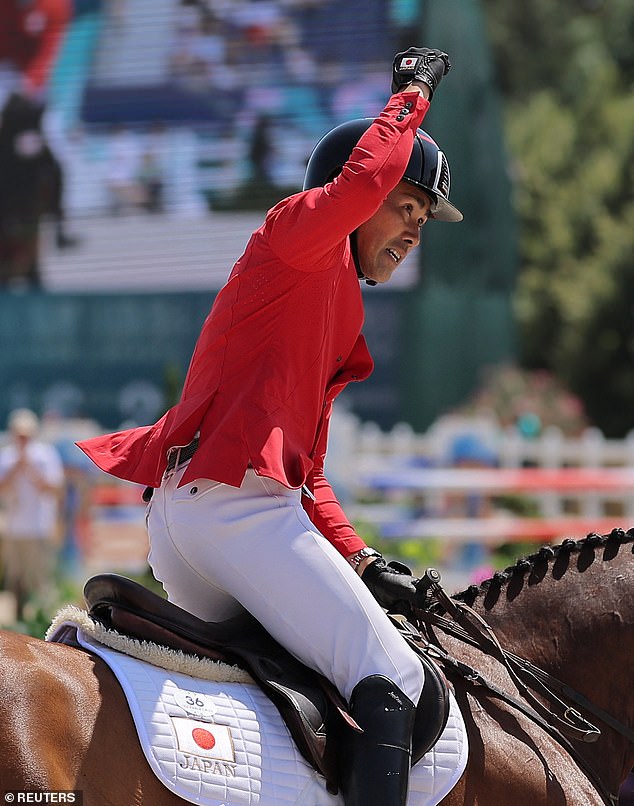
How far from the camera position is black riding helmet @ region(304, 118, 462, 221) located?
3.15m

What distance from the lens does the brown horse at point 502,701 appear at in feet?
8.04

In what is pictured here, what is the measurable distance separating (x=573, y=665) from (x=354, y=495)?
10.0 metres

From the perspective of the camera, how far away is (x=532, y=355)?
105 feet

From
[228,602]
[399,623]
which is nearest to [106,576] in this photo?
[228,602]

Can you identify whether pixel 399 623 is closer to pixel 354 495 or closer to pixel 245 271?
pixel 245 271

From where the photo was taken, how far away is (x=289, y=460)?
2.89m

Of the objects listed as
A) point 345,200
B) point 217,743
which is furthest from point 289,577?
point 345,200

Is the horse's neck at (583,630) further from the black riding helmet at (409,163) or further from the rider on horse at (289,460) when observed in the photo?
the black riding helmet at (409,163)

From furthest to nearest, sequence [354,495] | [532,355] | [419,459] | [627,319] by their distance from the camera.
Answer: [532,355], [627,319], [419,459], [354,495]

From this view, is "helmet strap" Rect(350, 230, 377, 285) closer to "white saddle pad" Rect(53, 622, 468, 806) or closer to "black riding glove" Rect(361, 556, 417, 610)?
"black riding glove" Rect(361, 556, 417, 610)

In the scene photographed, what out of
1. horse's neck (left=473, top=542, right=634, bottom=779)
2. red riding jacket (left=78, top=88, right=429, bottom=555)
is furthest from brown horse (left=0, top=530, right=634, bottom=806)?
red riding jacket (left=78, top=88, right=429, bottom=555)

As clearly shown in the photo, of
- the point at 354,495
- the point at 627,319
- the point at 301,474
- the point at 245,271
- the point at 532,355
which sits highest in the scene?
the point at 245,271

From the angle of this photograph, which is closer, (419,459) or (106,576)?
(106,576)

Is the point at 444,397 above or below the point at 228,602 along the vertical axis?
below
